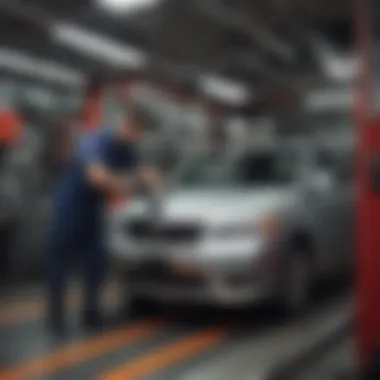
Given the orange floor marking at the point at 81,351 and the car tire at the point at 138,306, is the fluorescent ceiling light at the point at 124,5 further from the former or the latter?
the orange floor marking at the point at 81,351

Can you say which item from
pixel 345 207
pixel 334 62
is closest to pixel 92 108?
pixel 345 207

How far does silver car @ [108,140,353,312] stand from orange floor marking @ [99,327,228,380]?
0.22m

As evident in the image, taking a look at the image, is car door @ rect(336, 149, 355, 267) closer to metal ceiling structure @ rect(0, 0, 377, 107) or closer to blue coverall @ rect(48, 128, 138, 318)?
metal ceiling structure @ rect(0, 0, 377, 107)

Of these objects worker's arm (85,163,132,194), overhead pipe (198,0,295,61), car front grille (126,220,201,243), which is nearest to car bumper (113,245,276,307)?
car front grille (126,220,201,243)

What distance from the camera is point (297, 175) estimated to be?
602cm

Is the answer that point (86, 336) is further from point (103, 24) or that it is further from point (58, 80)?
point (103, 24)

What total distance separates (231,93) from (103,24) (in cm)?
101

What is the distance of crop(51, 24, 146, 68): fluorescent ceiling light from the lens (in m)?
5.88

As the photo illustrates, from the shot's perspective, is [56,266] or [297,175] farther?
[297,175]

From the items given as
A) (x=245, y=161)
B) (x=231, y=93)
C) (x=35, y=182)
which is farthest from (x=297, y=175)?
(x=35, y=182)

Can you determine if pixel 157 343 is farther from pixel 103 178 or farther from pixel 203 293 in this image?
pixel 103 178

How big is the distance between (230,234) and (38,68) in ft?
4.75

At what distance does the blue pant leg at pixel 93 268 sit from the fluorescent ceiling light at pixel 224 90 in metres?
1.51

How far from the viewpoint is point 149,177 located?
17.8 feet
